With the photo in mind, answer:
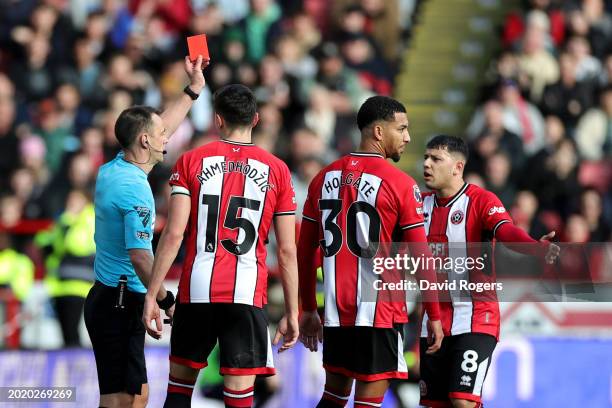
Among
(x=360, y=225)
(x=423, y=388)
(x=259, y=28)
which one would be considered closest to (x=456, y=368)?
(x=423, y=388)

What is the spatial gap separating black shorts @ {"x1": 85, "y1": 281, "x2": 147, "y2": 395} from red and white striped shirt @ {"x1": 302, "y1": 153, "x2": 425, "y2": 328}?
124 cm

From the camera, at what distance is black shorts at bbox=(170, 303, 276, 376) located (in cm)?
795

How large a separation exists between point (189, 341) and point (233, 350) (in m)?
0.29

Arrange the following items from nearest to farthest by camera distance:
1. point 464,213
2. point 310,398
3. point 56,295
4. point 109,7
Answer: point 464,213, point 310,398, point 56,295, point 109,7

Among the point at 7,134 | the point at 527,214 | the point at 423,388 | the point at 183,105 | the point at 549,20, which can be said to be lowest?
the point at 423,388

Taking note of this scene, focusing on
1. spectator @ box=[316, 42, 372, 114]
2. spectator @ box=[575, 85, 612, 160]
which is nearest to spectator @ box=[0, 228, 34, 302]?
spectator @ box=[316, 42, 372, 114]

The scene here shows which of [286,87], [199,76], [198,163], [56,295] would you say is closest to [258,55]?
[286,87]

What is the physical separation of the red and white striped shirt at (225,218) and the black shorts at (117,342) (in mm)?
553

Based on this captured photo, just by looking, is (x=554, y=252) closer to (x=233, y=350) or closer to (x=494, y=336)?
(x=494, y=336)

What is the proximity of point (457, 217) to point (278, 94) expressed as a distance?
7.21 meters

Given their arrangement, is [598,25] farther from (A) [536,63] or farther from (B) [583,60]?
(A) [536,63]

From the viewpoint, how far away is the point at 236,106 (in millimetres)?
8039

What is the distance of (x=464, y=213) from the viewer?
8.98 metres

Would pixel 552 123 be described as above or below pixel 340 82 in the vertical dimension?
below
